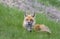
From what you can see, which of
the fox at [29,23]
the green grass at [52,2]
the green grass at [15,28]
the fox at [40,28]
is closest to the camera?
the green grass at [15,28]

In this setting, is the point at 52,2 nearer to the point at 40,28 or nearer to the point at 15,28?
the point at 40,28

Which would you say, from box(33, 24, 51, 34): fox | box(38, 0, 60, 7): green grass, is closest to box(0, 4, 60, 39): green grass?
box(33, 24, 51, 34): fox

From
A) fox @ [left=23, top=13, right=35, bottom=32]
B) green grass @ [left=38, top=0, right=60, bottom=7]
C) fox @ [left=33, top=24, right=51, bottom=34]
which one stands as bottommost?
green grass @ [left=38, top=0, right=60, bottom=7]

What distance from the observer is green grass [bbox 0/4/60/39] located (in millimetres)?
10091

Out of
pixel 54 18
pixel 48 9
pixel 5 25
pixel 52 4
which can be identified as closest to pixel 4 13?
pixel 5 25

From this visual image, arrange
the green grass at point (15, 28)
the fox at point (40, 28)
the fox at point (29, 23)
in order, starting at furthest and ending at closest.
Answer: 1. the fox at point (40, 28)
2. the fox at point (29, 23)
3. the green grass at point (15, 28)

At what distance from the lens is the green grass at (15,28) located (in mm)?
10091

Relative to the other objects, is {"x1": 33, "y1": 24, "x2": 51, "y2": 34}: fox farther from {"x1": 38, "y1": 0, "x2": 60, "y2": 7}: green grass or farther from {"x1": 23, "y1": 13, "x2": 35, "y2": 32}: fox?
{"x1": 38, "y1": 0, "x2": 60, "y2": 7}: green grass

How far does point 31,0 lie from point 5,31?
6731 millimetres

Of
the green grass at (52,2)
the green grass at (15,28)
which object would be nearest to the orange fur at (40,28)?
the green grass at (15,28)

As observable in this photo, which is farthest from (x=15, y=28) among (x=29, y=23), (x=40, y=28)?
(x=40, y=28)

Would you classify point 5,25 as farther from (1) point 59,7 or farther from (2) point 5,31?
(1) point 59,7

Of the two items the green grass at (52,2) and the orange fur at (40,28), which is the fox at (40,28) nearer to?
the orange fur at (40,28)

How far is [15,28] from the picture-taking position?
10719mm
